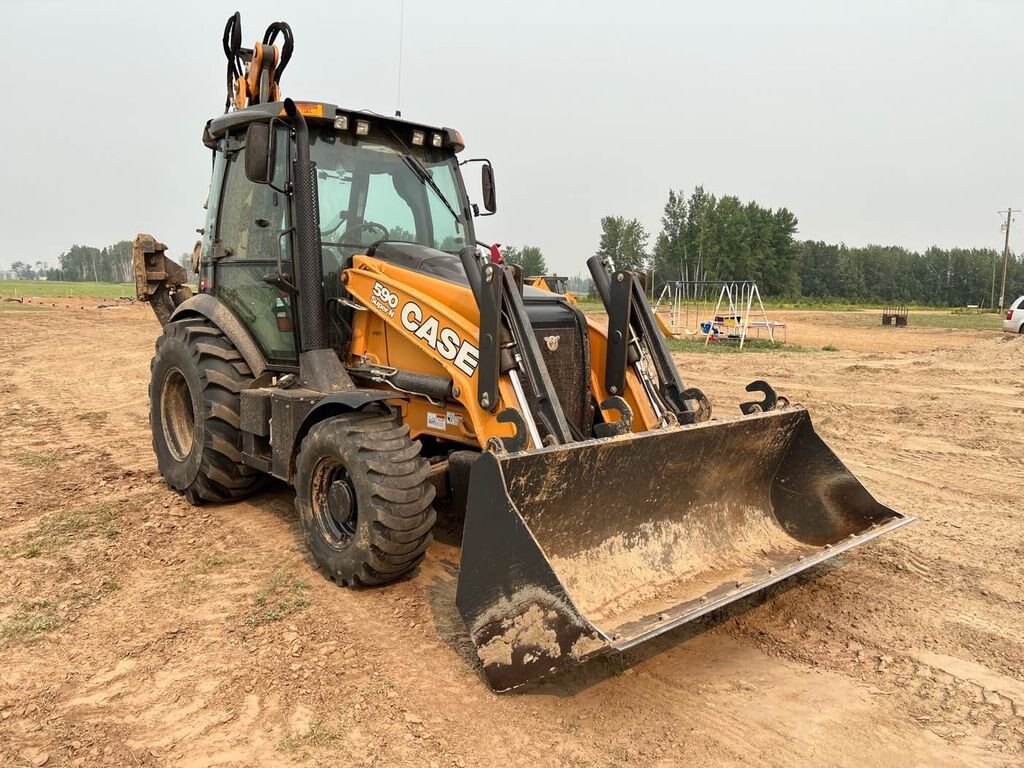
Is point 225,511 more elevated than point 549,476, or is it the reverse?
point 549,476

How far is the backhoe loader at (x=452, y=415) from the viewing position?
349cm

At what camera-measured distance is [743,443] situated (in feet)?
14.7

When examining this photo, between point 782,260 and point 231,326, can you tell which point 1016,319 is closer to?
point 231,326

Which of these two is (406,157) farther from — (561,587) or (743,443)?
(561,587)

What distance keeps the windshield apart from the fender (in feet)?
3.32

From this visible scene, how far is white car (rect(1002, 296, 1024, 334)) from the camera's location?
2191 cm

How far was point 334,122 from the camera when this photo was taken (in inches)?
194

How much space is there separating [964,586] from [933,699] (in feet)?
4.77

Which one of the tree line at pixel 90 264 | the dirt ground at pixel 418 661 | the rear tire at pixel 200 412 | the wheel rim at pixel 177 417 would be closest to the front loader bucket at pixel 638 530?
the dirt ground at pixel 418 661

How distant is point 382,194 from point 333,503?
2.14m

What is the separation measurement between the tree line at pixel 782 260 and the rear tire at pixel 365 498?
65.7 m

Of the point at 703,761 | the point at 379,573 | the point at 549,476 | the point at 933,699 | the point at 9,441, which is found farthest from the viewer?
the point at 9,441

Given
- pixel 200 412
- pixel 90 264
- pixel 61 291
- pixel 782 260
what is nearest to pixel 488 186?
pixel 200 412

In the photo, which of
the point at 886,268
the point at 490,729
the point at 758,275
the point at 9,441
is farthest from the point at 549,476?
the point at 886,268
